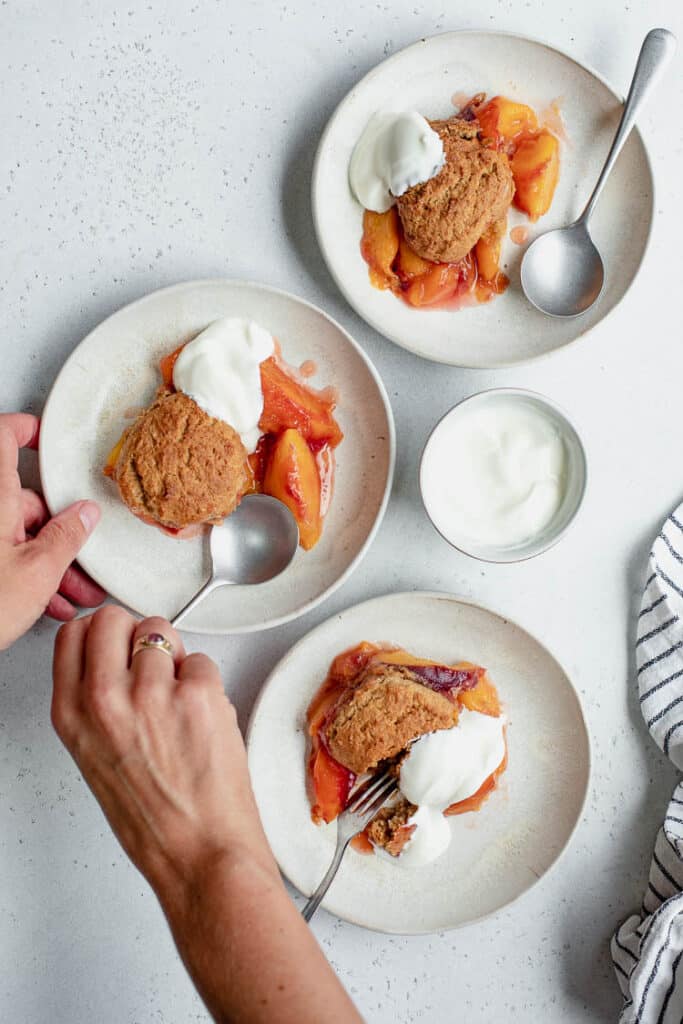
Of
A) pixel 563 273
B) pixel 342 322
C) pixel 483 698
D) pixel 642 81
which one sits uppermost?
pixel 642 81

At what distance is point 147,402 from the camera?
70.5 inches

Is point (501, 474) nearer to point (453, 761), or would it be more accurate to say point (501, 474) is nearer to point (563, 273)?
point (563, 273)

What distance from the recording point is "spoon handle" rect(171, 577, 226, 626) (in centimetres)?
172

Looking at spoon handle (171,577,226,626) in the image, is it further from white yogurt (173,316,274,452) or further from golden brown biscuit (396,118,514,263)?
golden brown biscuit (396,118,514,263)

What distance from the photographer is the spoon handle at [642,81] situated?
1771 millimetres

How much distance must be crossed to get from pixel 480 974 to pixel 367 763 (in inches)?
24.0

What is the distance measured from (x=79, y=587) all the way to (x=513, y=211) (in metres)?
1.13

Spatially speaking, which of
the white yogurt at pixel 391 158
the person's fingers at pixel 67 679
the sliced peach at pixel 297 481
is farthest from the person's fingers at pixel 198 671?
the white yogurt at pixel 391 158

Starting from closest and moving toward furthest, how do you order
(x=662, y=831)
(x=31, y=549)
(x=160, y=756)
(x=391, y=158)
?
(x=160, y=756) < (x=31, y=549) < (x=391, y=158) < (x=662, y=831)

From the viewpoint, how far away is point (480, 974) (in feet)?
6.50

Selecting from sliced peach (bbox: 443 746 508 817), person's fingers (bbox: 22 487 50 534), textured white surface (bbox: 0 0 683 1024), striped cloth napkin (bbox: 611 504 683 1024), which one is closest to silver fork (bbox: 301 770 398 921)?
sliced peach (bbox: 443 746 508 817)

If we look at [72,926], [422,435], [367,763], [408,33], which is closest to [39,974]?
[72,926]

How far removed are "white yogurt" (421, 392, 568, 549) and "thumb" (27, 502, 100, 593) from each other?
2.16 ft

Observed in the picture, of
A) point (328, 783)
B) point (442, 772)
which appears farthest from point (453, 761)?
point (328, 783)
